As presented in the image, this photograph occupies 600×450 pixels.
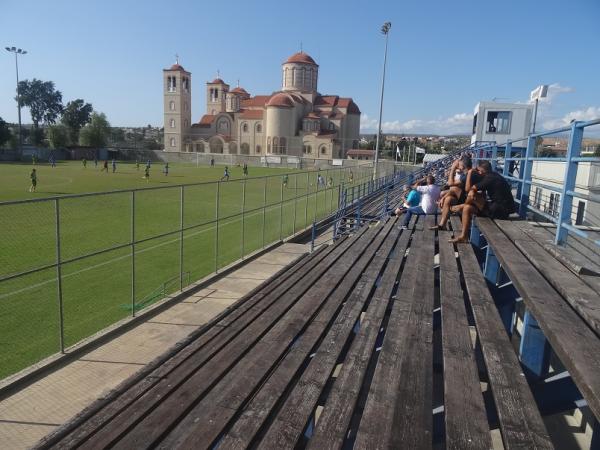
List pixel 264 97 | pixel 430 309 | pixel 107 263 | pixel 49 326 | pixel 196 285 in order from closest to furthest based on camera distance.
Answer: pixel 430 309 < pixel 49 326 < pixel 196 285 < pixel 107 263 < pixel 264 97

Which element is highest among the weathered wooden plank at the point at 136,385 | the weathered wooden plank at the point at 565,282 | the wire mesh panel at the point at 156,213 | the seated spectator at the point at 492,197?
the seated spectator at the point at 492,197

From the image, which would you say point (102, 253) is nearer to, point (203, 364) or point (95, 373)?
point (95, 373)

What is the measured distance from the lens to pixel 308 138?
89.4 meters

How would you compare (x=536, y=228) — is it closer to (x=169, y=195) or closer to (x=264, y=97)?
(x=169, y=195)

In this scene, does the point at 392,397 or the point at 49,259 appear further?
the point at 49,259

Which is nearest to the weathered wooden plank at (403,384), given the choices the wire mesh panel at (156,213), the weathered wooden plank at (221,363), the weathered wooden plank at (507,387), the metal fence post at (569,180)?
the weathered wooden plank at (507,387)

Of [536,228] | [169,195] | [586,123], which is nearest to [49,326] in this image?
[536,228]

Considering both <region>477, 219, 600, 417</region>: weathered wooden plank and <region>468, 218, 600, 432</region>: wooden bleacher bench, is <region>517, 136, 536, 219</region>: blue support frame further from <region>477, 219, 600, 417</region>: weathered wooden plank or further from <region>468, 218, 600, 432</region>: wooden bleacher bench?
<region>477, 219, 600, 417</region>: weathered wooden plank

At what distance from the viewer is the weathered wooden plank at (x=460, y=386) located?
2.12m

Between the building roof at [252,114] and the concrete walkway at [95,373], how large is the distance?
277ft

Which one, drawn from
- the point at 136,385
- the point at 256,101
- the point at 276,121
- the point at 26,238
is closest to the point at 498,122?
the point at 26,238

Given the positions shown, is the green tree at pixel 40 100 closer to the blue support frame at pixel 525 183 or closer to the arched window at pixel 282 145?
the arched window at pixel 282 145

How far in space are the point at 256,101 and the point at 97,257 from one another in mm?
89604

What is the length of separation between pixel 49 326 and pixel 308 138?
8225cm
